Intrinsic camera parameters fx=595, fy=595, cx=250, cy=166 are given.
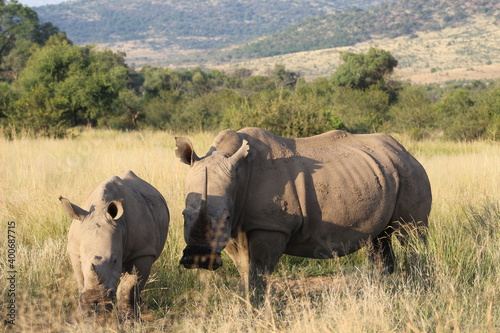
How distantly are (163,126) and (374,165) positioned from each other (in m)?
20.7

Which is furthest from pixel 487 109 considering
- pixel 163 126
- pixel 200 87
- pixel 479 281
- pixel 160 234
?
pixel 200 87

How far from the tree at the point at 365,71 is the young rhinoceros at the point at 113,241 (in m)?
29.9

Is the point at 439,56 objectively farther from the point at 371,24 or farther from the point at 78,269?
the point at 78,269

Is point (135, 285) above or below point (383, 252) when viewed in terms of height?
above

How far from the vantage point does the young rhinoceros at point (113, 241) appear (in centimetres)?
355

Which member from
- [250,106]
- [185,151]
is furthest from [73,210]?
[250,106]

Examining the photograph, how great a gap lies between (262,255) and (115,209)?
3.92 ft

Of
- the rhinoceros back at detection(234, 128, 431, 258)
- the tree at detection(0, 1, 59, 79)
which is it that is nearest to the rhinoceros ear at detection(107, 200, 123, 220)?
the rhinoceros back at detection(234, 128, 431, 258)

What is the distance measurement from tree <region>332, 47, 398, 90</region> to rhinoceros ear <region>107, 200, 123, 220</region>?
30.4 meters

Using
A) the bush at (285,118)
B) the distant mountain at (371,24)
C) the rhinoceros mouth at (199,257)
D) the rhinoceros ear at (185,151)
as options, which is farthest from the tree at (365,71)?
the distant mountain at (371,24)

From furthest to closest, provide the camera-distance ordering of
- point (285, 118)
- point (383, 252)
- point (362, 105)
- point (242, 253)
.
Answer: point (362, 105) < point (285, 118) < point (383, 252) < point (242, 253)

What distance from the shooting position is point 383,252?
218 inches

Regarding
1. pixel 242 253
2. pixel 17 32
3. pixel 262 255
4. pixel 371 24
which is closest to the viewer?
pixel 262 255

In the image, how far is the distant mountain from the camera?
142875 millimetres
